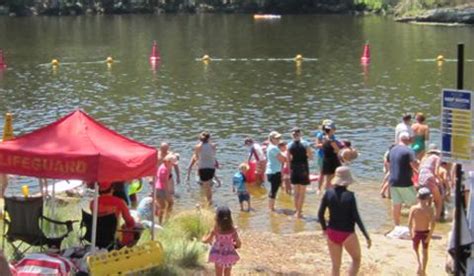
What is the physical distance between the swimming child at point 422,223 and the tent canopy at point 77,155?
3696mm

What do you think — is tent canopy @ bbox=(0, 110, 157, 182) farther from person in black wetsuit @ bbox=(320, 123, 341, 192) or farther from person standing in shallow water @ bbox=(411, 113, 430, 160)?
person standing in shallow water @ bbox=(411, 113, 430, 160)

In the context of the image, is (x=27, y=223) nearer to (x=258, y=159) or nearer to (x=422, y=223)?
(x=422, y=223)

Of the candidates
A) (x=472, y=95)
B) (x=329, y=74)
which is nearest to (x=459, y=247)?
(x=472, y=95)

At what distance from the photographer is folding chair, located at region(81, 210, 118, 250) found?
10711mm

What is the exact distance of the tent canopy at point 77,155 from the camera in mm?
9617

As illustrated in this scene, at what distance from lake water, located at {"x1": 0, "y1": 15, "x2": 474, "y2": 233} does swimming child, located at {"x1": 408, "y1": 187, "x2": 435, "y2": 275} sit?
367cm

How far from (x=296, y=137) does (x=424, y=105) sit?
1535 cm

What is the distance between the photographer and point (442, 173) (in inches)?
613

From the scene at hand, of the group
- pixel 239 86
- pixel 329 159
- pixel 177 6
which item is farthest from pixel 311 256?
pixel 177 6

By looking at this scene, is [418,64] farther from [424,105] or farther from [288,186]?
[288,186]

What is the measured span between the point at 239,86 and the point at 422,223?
2521 centimetres

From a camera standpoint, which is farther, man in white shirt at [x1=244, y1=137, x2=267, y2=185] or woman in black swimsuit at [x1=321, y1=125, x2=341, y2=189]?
man in white shirt at [x1=244, y1=137, x2=267, y2=185]

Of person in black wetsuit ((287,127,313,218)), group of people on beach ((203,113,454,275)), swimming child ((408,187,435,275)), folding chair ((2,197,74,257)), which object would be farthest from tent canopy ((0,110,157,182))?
person in black wetsuit ((287,127,313,218))

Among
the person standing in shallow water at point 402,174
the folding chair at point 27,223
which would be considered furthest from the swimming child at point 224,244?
the person standing in shallow water at point 402,174
